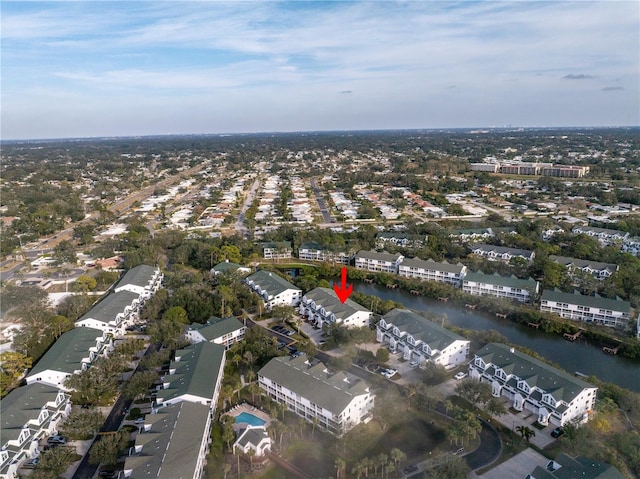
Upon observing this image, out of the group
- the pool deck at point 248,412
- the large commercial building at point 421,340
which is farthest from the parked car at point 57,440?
the large commercial building at point 421,340

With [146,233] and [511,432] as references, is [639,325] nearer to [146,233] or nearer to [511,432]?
[511,432]

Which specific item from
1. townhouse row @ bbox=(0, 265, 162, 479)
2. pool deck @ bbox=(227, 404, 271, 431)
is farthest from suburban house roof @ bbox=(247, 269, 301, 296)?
pool deck @ bbox=(227, 404, 271, 431)

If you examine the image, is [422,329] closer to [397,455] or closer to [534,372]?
[534,372]

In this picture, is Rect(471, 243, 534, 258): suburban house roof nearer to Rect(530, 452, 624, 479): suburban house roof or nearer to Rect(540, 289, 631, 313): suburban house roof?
Rect(540, 289, 631, 313): suburban house roof

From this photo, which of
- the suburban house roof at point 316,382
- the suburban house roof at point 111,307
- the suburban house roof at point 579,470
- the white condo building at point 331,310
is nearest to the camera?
the suburban house roof at point 579,470

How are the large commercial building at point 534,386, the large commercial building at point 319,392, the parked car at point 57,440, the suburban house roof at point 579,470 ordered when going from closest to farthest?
1. the suburban house roof at point 579,470
2. the parked car at point 57,440
3. the large commercial building at point 319,392
4. the large commercial building at point 534,386

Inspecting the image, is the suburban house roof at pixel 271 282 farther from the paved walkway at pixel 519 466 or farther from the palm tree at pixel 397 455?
the paved walkway at pixel 519 466
